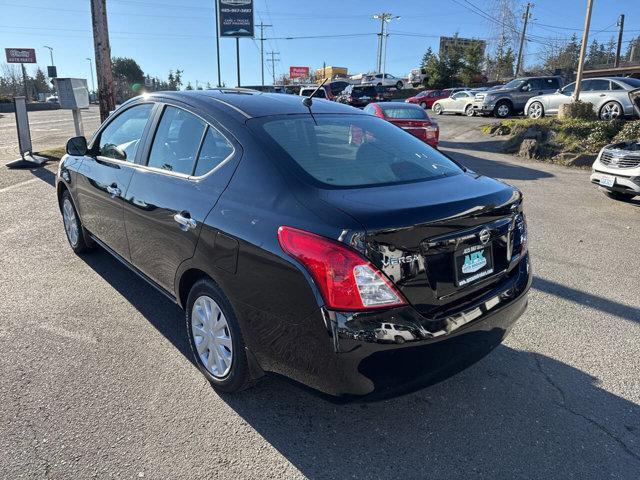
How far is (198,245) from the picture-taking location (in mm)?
2660

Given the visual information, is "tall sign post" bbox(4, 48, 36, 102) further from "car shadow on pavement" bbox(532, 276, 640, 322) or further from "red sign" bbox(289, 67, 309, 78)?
"car shadow on pavement" bbox(532, 276, 640, 322)

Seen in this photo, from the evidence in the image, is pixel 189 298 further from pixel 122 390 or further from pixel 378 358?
pixel 378 358

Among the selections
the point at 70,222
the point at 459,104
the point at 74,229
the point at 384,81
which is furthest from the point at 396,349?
the point at 384,81

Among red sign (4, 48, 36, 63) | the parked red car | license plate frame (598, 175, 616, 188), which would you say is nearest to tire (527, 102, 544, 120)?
the parked red car

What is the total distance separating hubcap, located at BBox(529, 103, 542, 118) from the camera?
18.0 m

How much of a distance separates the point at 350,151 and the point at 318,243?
1096 millimetres

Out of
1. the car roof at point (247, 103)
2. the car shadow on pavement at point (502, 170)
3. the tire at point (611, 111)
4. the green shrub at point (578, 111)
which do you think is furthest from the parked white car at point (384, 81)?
the car roof at point (247, 103)

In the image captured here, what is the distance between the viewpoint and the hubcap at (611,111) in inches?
586

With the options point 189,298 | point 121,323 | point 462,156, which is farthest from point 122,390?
point 462,156

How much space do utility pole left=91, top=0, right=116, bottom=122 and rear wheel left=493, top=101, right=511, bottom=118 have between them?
700 inches

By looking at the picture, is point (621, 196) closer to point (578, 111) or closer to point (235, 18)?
point (578, 111)

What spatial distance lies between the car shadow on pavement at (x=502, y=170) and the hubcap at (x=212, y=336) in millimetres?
8327

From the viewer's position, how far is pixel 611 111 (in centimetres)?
1505

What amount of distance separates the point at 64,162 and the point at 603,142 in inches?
498
